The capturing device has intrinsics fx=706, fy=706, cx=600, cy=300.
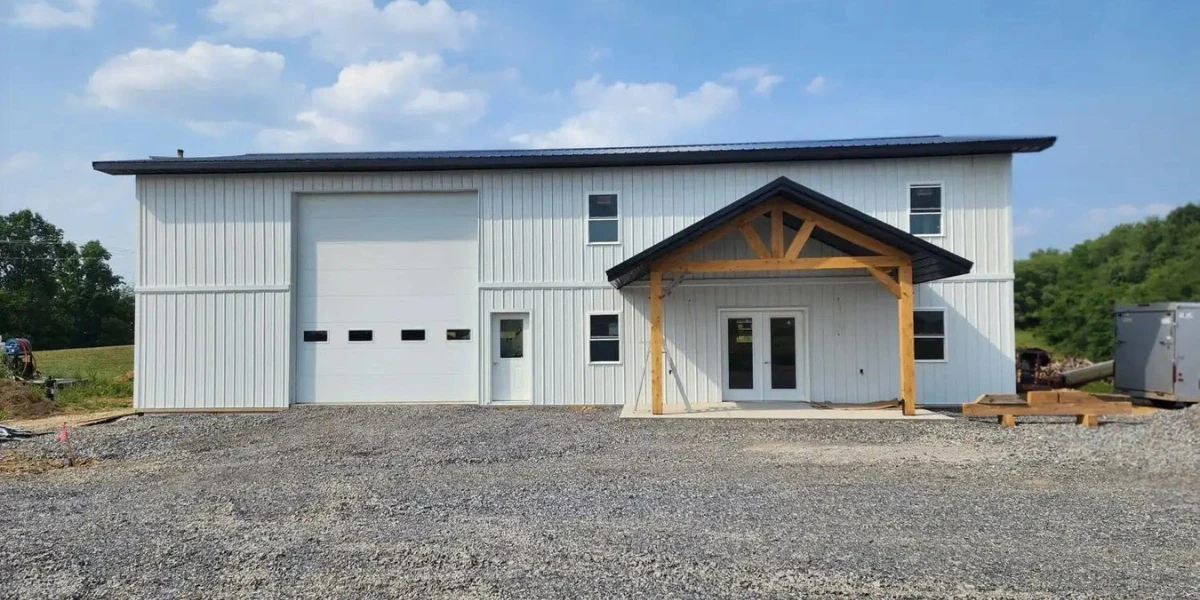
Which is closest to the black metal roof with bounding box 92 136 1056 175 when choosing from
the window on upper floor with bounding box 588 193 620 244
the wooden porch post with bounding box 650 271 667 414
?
the window on upper floor with bounding box 588 193 620 244

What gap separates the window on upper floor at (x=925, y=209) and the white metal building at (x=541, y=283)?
4 centimetres

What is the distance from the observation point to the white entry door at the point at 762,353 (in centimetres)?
1419

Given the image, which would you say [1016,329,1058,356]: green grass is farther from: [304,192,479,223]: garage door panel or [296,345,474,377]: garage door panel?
[304,192,479,223]: garage door panel

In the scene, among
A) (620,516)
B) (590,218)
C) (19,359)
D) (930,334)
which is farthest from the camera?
(19,359)

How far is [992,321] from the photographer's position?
1392 centimetres

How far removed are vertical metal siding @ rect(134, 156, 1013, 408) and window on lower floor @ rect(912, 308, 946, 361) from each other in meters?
0.23

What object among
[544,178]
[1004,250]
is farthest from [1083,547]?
[544,178]

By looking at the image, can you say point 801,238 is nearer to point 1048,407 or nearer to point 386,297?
point 1048,407

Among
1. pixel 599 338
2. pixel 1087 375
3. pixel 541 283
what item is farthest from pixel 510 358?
pixel 1087 375

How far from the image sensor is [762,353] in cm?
1428

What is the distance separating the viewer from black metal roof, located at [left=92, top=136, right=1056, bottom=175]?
45.2 feet

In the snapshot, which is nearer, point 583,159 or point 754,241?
point 754,241

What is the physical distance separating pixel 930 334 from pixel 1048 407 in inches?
106

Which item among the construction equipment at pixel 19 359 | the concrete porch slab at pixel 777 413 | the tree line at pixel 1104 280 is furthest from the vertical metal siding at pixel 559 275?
the tree line at pixel 1104 280
